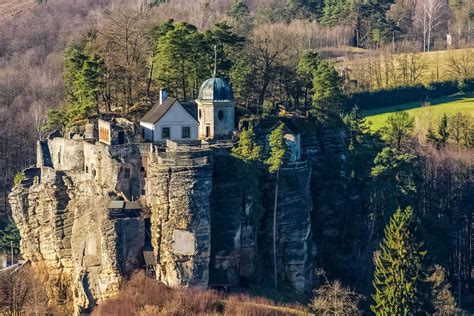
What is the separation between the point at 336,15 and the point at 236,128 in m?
65.6

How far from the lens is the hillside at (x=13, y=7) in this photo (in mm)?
170250

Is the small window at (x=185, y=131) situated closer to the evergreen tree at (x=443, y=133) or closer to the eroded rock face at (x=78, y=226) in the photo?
the eroded rock face at (x=78, y=226)

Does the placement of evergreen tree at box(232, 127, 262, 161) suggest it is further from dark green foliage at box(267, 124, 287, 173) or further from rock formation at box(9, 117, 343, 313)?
dark green foliage at box(267, 124, 287, 173)

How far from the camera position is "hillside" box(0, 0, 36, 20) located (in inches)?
6703

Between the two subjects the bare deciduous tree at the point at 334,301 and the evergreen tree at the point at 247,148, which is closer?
the bare deciduous tree at the point at 334,301

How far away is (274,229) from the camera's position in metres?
61.9

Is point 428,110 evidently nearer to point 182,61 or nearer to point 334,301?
point 182,61

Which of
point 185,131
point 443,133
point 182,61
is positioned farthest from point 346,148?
point 443,133

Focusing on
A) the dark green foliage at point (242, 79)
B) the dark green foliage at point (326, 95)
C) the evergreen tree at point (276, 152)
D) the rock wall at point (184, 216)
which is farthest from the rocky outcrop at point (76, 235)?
the dark green foliage at point (326, 95)

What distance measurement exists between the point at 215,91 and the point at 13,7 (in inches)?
4750

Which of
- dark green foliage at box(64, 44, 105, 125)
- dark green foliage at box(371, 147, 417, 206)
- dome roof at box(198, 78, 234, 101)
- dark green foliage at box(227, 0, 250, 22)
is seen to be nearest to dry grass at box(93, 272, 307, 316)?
dome roof at box(198, 78, 234, 101)

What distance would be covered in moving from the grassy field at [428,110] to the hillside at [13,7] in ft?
299

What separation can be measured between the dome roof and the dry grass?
515 inches

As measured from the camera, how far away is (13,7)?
573 feet
